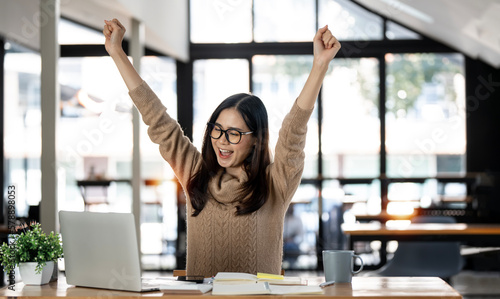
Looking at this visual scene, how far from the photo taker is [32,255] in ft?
6.87

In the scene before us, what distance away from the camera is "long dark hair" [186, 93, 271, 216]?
2176 mm

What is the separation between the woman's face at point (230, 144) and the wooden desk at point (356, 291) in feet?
1.37

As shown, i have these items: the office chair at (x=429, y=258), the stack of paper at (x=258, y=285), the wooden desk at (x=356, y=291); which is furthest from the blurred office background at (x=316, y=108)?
the stack of paper at (x=258, y=285)

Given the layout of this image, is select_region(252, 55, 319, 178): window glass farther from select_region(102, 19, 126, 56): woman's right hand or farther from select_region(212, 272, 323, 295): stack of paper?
select_region(212, 272, 323, 295): stack of paper

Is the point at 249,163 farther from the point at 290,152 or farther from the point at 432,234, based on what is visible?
the point at 432,234

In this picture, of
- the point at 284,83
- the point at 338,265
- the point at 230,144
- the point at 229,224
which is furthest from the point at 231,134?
the point at 284,83

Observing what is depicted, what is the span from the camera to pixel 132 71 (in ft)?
7.21

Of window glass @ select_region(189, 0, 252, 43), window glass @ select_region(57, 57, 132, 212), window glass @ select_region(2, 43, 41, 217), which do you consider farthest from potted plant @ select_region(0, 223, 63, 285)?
window glass @ select_region(189, 0, 252, 43)

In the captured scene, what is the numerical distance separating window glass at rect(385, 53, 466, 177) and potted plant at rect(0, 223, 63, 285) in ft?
21.2

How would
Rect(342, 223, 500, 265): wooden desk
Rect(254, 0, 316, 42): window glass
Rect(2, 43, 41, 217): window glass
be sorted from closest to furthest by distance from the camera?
Rect(342, 223, 500, 265): wooden desk
Rect(2, 43, 41, 217): window glass
Rect(254, 0, 316, 42): window glass

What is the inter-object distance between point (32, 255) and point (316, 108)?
6.38m

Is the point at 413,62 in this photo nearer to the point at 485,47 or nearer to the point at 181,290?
the point at 485,47

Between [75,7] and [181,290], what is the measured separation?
14.9ft

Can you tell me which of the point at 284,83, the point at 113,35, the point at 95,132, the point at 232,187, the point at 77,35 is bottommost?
the point at 232,187
